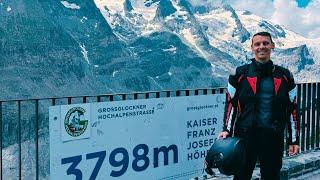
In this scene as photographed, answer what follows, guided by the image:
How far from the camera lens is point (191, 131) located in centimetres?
804

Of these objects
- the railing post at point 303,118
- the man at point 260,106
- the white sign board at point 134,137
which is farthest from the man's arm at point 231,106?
the railing post at point 303,118

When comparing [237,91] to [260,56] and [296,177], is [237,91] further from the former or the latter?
[296,177]

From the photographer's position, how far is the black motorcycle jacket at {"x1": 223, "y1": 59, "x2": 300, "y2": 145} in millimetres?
5289

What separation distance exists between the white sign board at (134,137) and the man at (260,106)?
6.57 ft

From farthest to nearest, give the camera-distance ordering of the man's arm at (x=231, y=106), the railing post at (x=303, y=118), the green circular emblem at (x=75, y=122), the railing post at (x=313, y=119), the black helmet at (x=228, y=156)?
the railing post at (x=313, y=119) → the railing post at (x=303, y=118) → the green circular emblem at (x=75, y=122) → the man's arm at (x=231, y=106) → the black helmet at (x=228, y=156)

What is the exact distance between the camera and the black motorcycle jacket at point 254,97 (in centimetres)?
529

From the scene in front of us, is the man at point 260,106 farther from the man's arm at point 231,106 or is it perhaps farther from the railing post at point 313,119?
the railing post at point 313,119

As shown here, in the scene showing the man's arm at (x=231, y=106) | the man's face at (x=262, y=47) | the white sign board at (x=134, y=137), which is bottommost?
the white sign board at (x=134, y=137)

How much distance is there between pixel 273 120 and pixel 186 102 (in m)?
2.62

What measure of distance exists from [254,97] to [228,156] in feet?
2.34

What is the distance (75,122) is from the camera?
6.36m

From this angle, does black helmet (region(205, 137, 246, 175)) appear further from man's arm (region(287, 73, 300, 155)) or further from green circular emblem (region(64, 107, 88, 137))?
green circular emblem (region(64, 107, 88, 137))

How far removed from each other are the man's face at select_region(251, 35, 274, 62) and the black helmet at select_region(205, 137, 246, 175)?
3.14ft

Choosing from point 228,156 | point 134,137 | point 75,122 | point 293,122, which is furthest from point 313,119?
point 75,122
